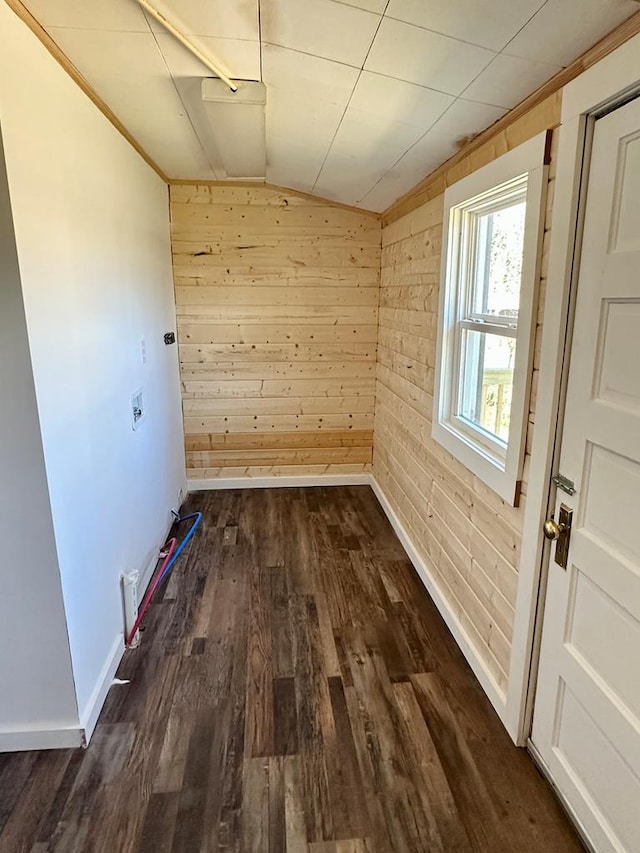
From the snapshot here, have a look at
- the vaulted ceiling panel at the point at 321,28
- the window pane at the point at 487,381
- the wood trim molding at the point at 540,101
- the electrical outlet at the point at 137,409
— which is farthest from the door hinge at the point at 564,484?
the electrical outlet at the point at 137,409

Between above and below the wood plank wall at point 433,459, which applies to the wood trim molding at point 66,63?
above

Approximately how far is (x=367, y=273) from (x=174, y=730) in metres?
3.30

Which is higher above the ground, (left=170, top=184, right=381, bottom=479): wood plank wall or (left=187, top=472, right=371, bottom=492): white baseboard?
(left=170, top=184, right=381, bottom=479): wood plank wall

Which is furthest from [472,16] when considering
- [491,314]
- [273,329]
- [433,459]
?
[273,329]

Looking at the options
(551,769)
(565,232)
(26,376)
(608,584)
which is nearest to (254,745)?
(551,769)

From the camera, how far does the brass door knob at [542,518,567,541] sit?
4.89 feet

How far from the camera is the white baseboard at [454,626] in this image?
75.6 inches

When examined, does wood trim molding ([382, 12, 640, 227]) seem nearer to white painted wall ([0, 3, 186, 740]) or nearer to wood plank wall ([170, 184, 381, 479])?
wood plank wall ([170, 184, 381, 479])

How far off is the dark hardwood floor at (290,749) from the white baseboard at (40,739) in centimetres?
4

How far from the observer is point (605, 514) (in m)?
1.33

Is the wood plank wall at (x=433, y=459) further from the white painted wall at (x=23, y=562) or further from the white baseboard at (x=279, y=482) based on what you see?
the white painted wall at (x=23, y=562)

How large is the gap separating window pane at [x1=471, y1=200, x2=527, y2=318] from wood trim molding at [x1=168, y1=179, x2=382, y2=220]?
1748 mm

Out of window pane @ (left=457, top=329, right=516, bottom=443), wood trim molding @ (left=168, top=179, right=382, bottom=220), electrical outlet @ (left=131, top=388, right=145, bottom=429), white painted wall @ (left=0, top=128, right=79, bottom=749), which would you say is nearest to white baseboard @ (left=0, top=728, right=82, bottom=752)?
white painted wall @ (left=0, top=128, right=79, bottom=749)

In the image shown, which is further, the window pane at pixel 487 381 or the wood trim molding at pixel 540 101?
the window pane at pixel 487 381
